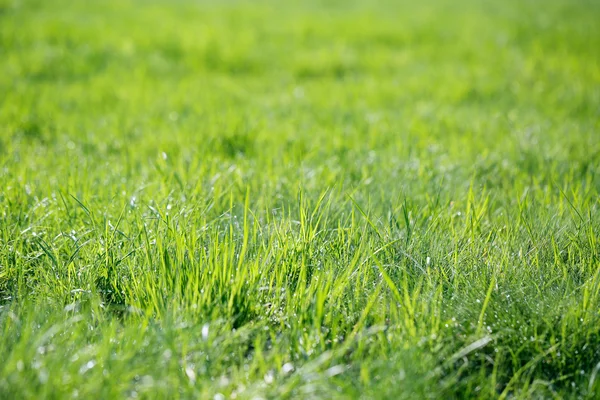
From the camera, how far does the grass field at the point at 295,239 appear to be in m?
1.70

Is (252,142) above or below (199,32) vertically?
below

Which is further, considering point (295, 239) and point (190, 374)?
point (295, 239)

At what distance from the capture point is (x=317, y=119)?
184 inches

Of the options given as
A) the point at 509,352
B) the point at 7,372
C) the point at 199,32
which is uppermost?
the point at 199,32

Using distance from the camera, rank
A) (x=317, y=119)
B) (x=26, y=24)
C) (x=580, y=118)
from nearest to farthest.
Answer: (x=317, y=119)
(x=580, y=118)
(x=26, y=24)

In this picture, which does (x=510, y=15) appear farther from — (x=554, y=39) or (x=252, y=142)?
(x=252, y=142)

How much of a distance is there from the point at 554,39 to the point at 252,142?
6.45 metres

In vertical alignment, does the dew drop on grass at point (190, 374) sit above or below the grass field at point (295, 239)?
below

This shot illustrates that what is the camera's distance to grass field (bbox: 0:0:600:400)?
1703mm

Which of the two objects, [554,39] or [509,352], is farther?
[554,39]

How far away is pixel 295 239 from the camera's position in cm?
221

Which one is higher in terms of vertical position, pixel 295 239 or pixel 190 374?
pixel 295 239

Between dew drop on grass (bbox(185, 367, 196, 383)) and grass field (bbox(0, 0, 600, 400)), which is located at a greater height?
grass field (bbox(0, 0, 600, 400))

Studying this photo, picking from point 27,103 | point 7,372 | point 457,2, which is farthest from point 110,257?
point 457,2
